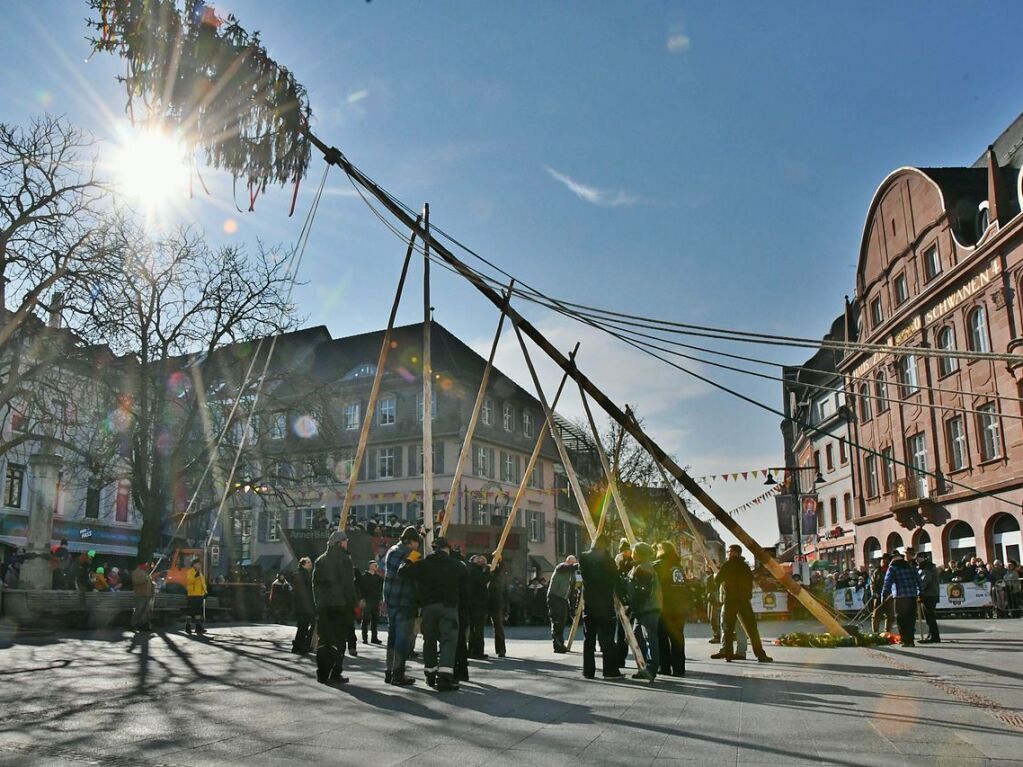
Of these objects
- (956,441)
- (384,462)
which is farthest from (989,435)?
(384,462)

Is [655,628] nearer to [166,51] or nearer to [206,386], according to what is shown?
[166,51]

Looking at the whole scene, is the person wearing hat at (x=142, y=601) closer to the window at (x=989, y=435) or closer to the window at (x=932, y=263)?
the window at (x=989, y=435)

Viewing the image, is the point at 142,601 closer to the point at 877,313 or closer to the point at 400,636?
the point at 400,636

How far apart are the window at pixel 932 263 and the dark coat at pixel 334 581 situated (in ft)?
106

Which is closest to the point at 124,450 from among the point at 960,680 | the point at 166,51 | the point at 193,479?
the point at 193,479

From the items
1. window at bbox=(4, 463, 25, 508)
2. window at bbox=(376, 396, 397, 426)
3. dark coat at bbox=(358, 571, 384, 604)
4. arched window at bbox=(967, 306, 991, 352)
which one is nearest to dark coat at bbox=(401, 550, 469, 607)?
dark coat at bbox=(358, 571, 384, 604)

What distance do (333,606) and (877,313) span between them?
37.7m

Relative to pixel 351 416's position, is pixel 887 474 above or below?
below

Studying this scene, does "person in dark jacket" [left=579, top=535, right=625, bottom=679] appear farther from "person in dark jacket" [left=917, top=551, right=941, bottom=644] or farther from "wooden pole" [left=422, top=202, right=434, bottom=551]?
"person in dark jacket" [left=917, top=551, right=941, bottom=644]

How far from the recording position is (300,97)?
11883 mm

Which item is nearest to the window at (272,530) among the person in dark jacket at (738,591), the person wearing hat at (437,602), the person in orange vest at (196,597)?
the person in orange vest at (196,597)

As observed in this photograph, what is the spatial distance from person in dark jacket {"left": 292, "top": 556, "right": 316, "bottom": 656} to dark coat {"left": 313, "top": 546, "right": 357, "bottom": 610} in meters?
3.56

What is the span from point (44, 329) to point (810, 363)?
174 feet

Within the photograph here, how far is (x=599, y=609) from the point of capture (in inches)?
445
